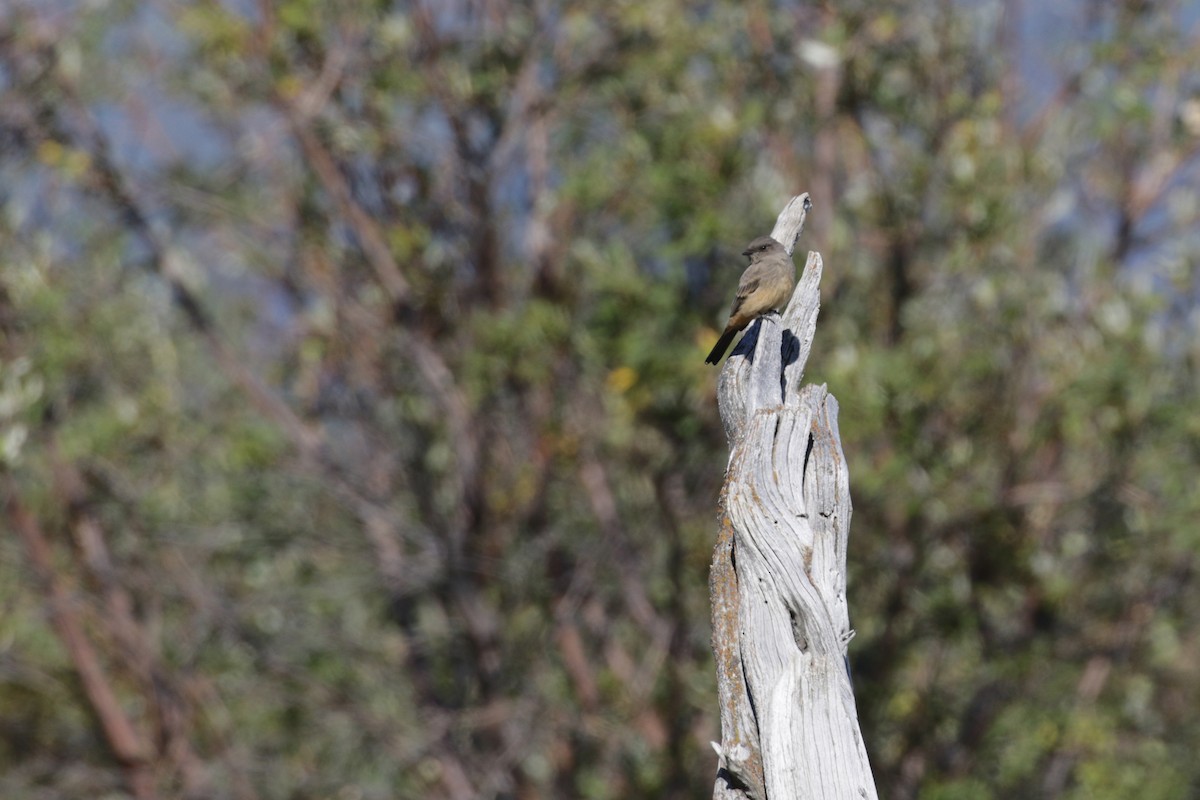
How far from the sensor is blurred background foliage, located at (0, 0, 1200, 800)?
37.1ft

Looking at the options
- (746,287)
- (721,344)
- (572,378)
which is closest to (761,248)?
(746,287)

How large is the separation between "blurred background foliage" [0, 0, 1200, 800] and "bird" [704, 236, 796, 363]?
3557 millimetres

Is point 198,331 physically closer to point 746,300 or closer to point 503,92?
point 503,92

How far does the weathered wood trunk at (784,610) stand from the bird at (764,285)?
1302 millimetres

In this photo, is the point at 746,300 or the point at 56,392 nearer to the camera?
the point at 746,300

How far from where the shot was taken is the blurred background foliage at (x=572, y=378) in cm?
1132

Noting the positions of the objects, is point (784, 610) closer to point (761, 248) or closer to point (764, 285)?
point (764, 285)

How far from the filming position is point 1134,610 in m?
12.8

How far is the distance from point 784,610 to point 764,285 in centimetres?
205

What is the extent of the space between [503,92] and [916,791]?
6175 millimetres

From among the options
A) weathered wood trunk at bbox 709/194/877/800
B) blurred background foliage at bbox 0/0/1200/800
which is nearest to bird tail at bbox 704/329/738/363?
weathered wood trunk at bbox 709/194/877/800

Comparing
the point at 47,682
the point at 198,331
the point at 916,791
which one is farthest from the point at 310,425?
the point at 916,791

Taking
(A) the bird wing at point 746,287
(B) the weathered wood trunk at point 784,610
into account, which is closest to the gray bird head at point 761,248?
(A) the bird wing at point 746,287

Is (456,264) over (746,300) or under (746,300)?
over
